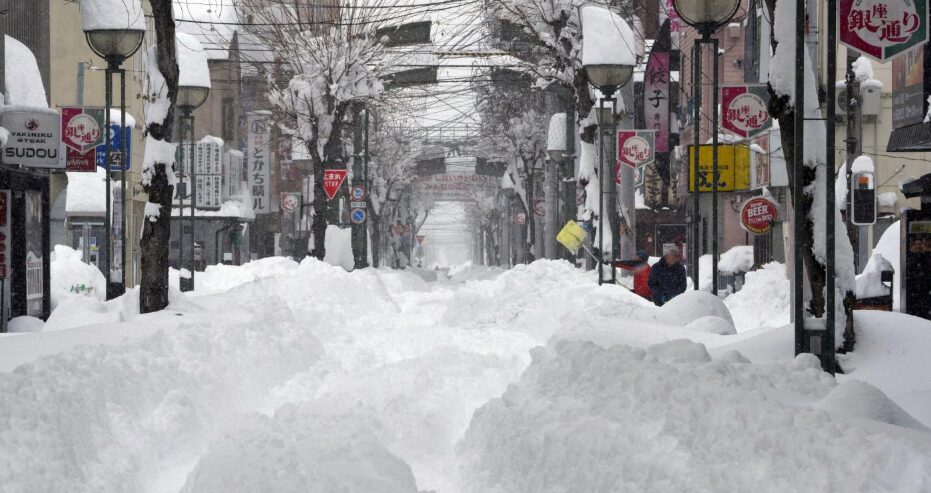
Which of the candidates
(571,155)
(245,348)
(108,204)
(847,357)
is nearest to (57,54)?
(571,155)

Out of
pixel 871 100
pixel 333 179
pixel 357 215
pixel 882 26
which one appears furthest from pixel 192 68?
pixel 357 215

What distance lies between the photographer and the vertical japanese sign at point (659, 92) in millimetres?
34062

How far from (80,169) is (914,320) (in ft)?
61.0

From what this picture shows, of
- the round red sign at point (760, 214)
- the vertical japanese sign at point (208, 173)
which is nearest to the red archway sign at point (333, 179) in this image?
the round red sign at point (760, 214)

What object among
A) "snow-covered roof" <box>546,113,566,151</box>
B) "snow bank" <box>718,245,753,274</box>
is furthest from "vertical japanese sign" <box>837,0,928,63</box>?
"snow-covered roof" <box>546,113,566,151</box>

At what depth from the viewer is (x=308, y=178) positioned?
205ft

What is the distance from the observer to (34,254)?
19.0 metres

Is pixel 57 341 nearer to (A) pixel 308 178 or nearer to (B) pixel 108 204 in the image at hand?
(B) pixel 108 204

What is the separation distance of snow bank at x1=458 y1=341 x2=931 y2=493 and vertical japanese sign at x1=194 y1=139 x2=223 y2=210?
47.3 metres

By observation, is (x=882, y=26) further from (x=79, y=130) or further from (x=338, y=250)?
(x=338, y=250)

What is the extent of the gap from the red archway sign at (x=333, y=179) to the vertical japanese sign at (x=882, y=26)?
20348 mm

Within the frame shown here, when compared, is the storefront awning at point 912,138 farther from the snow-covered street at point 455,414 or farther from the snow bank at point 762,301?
the snow-covered street at point 455,414

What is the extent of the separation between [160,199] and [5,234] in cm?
270

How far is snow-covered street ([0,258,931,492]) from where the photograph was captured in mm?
5109
